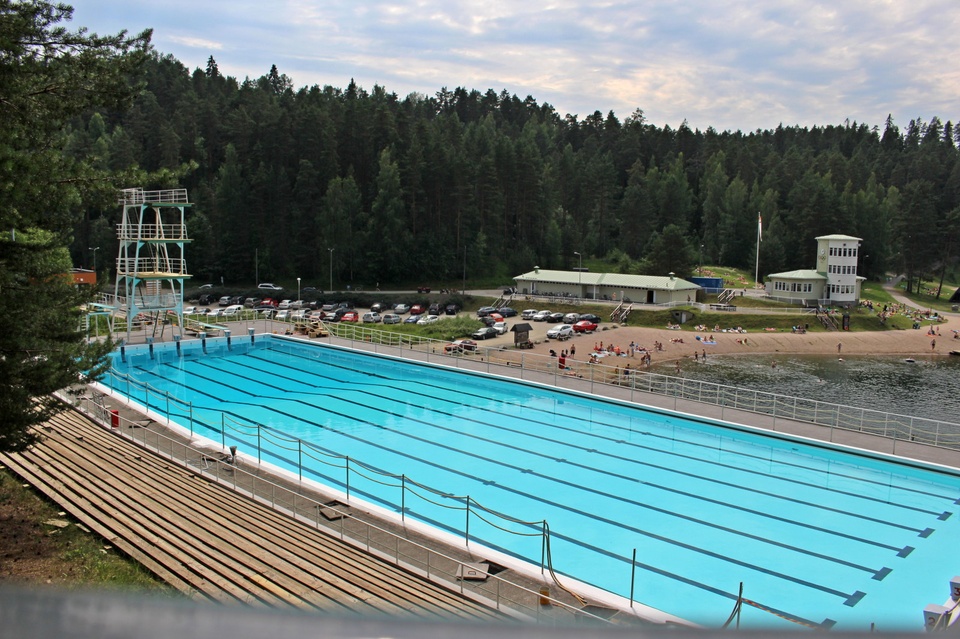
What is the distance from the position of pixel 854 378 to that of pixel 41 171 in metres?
38.8

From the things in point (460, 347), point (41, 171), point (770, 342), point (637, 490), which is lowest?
point (770, 342)

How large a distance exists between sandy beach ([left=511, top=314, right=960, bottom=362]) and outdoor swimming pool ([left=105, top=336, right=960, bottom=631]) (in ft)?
68.9

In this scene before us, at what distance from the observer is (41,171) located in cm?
860

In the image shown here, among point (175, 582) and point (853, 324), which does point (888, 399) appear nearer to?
point (853, 324)

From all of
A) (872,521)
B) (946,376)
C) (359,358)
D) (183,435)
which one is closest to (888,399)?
(946,376)

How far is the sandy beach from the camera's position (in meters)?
44.6

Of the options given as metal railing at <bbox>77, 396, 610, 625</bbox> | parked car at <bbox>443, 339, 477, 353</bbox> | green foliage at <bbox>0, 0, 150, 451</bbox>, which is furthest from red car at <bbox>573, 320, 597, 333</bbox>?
green foliage at <bbox>0, 0, 150, 451</bbox>

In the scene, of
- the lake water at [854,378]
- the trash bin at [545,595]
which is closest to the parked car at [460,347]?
the lake water at [854,378]

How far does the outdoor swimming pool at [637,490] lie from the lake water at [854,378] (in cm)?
1530

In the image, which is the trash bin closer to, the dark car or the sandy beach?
the sandy beach

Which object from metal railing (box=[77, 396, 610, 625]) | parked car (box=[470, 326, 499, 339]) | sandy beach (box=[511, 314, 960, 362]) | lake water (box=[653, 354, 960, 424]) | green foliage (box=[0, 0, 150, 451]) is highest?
green foliage (box=[0, 0, 150, 451])

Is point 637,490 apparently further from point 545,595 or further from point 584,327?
point 584,327

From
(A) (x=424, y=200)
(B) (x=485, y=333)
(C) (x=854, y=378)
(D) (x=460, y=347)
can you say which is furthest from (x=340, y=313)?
(C) (x=854, y=378)

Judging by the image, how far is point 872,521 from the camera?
14086mm
